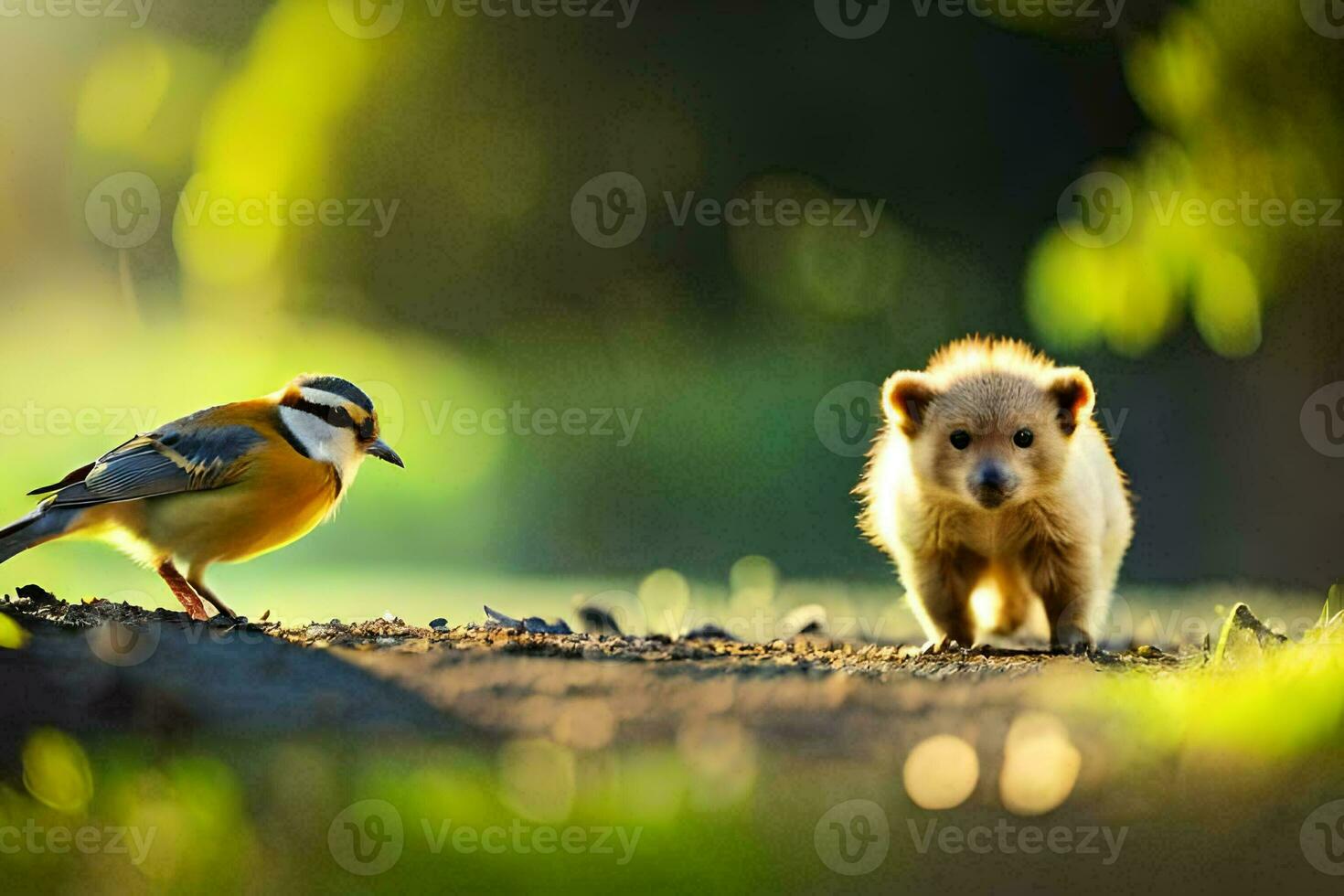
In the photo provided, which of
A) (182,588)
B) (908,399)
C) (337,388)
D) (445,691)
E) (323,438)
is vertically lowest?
(445,691)

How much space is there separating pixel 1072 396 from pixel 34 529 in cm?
264

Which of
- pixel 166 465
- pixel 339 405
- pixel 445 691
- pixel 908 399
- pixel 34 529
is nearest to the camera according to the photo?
pixel 445 691

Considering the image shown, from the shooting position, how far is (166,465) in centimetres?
325

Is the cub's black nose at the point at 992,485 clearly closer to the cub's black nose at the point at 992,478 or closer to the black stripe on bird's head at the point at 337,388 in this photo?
the cub's black nose at the point at 992,478

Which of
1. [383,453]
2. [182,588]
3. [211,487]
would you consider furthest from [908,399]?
[182,588]

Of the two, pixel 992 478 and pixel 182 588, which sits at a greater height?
pixel 992 478

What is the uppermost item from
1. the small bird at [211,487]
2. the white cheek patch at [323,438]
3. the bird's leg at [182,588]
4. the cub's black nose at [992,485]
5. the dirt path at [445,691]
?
the cub's black nose at [992,485]

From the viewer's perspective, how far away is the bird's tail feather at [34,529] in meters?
3.11

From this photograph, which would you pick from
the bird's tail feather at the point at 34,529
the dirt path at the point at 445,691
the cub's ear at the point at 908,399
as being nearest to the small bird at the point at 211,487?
the bird's tail feather at the point at 34,529

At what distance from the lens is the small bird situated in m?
3.20

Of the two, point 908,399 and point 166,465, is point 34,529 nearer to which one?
point 166,465

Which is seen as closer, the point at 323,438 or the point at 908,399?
the point at 323,438

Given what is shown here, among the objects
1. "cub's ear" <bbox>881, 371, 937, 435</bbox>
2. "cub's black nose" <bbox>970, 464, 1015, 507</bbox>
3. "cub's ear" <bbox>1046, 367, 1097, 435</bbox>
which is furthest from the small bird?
"cub's ear" <bbox>1046, 367, 1097, 435</bbox>

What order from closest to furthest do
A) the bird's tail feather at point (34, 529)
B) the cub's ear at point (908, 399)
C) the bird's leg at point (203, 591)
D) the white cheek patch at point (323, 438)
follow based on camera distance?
the bird's tail feather at point (34, 529) < the bird's leg at point (203, 591) < the white cheek patch at point (323, 438) < the cub's ear at point (908, 399)
